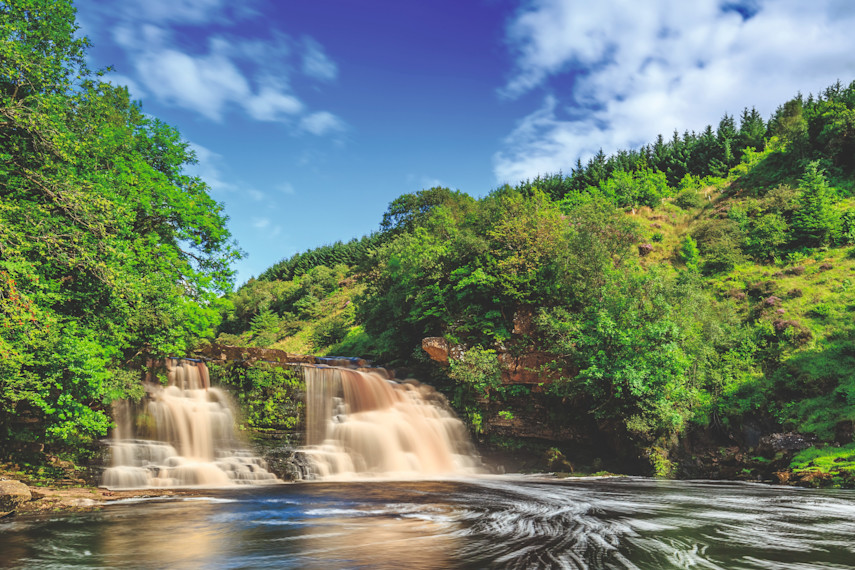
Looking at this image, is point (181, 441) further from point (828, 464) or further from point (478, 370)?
point (828, 464)

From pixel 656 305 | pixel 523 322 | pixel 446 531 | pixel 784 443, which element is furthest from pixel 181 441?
pixel 784 443

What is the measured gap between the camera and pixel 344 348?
54.0 m

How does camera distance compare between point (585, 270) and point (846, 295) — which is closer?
point (585, 270)

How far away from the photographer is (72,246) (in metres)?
12.3

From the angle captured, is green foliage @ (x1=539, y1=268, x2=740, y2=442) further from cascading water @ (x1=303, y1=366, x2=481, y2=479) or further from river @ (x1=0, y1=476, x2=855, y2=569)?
cascading water @ (x1=303, y1=366, x2=481, y2=479)

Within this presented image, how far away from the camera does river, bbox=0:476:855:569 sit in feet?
27.4

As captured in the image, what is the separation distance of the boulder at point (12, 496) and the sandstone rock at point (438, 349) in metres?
18.6

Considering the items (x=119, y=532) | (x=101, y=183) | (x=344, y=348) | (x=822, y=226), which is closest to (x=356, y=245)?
(x=344, y=348)

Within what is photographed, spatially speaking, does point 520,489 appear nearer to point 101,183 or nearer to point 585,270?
point 585,270

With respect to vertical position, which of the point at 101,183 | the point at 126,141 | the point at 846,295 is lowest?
the point at 846,295

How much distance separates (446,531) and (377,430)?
14483 millimetres

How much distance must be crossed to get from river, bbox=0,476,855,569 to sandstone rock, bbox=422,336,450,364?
10808 millimetres

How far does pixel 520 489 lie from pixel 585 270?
13.6 m

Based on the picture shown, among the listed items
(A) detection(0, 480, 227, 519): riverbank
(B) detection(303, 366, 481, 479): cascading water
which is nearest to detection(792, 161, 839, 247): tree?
(B) detection(303, 366, 481, 479): cascading water
